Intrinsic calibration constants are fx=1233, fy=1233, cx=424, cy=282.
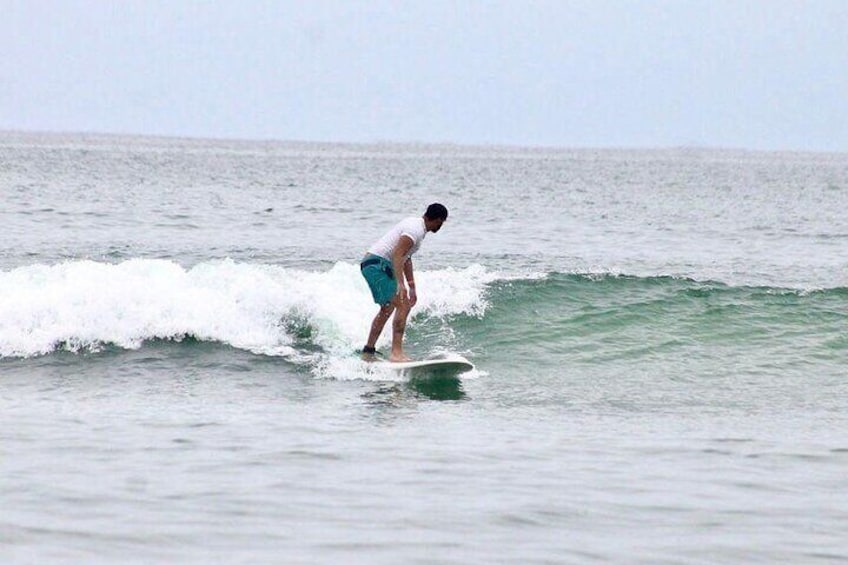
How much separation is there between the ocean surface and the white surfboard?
11 centimetres

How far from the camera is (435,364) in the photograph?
11.8 metres

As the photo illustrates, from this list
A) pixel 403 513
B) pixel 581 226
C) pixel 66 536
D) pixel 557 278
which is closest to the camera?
pixel 66 536

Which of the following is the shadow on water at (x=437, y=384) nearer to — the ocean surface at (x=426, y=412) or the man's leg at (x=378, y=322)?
the ocean surface at (x=426, y=412)

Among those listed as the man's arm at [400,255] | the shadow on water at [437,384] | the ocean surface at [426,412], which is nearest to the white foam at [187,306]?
the ocean surface at [426,412]

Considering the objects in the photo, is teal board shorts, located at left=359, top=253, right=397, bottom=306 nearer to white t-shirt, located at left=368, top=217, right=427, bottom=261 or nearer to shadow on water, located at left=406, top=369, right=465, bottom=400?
white t-shirt, located at left=368, top=217, right=427, bottom=261

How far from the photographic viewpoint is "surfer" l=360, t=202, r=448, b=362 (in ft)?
38.2

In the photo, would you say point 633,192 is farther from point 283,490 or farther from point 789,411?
point 283,490

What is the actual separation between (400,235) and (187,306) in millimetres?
3774

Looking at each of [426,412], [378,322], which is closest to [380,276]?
[378,322]

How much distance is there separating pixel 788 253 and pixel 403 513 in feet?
68.1

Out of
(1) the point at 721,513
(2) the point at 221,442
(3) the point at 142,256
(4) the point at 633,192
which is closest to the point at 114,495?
(2) the point at 221,442

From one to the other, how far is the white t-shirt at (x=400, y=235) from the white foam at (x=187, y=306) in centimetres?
136

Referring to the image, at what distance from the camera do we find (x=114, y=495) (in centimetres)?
739

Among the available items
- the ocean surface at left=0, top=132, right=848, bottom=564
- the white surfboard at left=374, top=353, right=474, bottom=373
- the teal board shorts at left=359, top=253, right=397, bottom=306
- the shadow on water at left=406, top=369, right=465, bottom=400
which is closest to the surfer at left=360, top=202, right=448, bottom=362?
the teal board shorts at left=359, top=253, right=397, bottom=306
